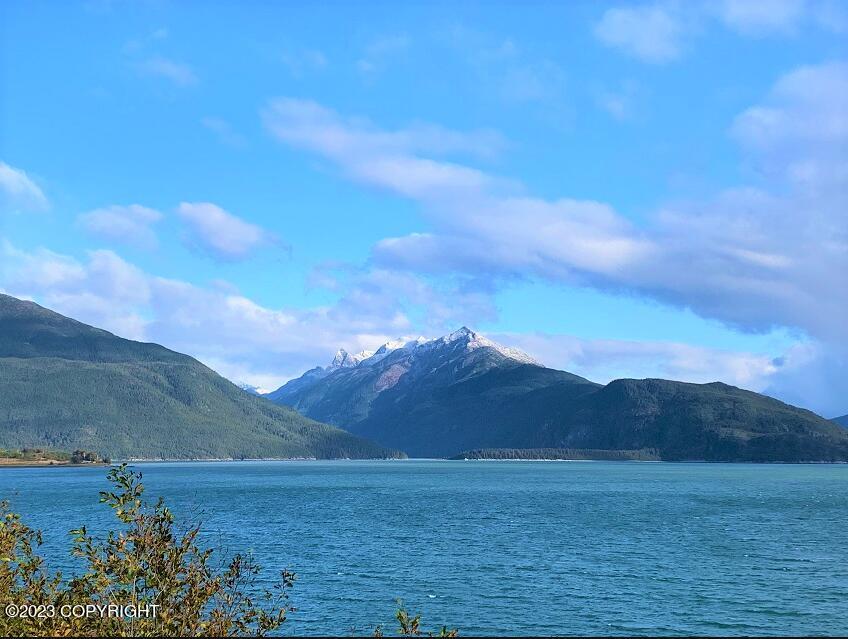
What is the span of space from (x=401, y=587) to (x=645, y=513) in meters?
89.3

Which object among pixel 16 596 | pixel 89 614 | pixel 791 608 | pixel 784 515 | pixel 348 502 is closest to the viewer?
pixel 89 614

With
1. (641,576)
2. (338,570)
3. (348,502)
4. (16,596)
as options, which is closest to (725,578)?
(641,576)

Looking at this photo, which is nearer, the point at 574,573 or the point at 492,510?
the point at 574,573

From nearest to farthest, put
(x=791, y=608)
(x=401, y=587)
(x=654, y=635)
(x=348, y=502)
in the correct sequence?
(x=654, y=635)
(x=791, y=608)
(x=401, y=587)
(x=348, y=502)

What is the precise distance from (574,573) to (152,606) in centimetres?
6603

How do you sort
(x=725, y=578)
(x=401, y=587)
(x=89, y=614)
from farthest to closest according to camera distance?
(x=725, y=578), (x=401, y=587), (x=89, y=614)

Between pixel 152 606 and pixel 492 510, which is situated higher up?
pixel 152 606

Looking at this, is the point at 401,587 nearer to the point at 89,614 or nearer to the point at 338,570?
the point at 338,570

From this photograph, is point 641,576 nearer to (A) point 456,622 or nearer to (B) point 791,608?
(B) point 791,608

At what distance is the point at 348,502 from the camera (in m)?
183

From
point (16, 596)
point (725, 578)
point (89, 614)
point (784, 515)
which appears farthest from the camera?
point (784, 515)

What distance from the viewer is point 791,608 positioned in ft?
215

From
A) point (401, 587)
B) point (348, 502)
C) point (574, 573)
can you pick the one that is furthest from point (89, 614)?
point (348, 502)

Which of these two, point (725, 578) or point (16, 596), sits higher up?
point (16, 596)
